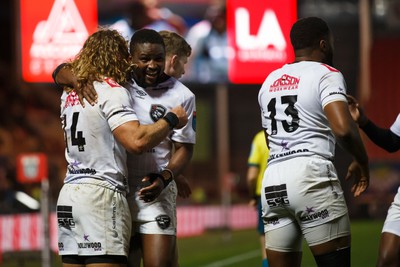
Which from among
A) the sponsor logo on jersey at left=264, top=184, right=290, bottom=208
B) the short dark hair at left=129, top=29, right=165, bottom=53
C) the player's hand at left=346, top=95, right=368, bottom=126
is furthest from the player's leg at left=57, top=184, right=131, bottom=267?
the player's hand at left=346, top=95, right=368, bottom=126

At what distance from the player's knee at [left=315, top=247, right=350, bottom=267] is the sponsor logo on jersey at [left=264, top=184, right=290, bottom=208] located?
0.40 metres

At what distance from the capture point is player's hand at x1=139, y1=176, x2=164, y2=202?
6.14 m

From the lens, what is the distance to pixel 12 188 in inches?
823

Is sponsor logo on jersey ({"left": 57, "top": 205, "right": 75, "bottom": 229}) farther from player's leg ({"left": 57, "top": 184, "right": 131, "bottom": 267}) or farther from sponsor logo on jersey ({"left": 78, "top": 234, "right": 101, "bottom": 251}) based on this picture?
sponsor logo on jersey ({"left": 78, "top": 234, "right": 101, "bottom": 251})

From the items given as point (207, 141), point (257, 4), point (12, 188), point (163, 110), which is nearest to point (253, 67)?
point (257, 4)

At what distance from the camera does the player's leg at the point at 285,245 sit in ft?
20.3

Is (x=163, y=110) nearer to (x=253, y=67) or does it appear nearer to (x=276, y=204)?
(x=276, y=204)

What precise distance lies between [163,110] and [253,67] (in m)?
16.7

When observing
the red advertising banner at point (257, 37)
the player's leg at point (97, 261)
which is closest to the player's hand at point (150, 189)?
the player's leg at point (97, 261)

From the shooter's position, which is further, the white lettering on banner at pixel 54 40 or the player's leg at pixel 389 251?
the white lettering on banner at pixel 54 40

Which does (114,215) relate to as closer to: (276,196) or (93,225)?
(93,225)

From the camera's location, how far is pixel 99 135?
19.5ft

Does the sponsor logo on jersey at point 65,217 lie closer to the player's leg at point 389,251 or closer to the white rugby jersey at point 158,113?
the white rugby jersey at point 158,113

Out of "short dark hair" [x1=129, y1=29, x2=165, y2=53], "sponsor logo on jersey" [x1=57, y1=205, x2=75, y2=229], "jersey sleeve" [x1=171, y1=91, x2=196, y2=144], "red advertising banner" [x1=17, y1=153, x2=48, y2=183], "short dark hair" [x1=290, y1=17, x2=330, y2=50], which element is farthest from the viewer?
"red advertising banner" [x1=17, y1=153, x2=48, y2=183]
